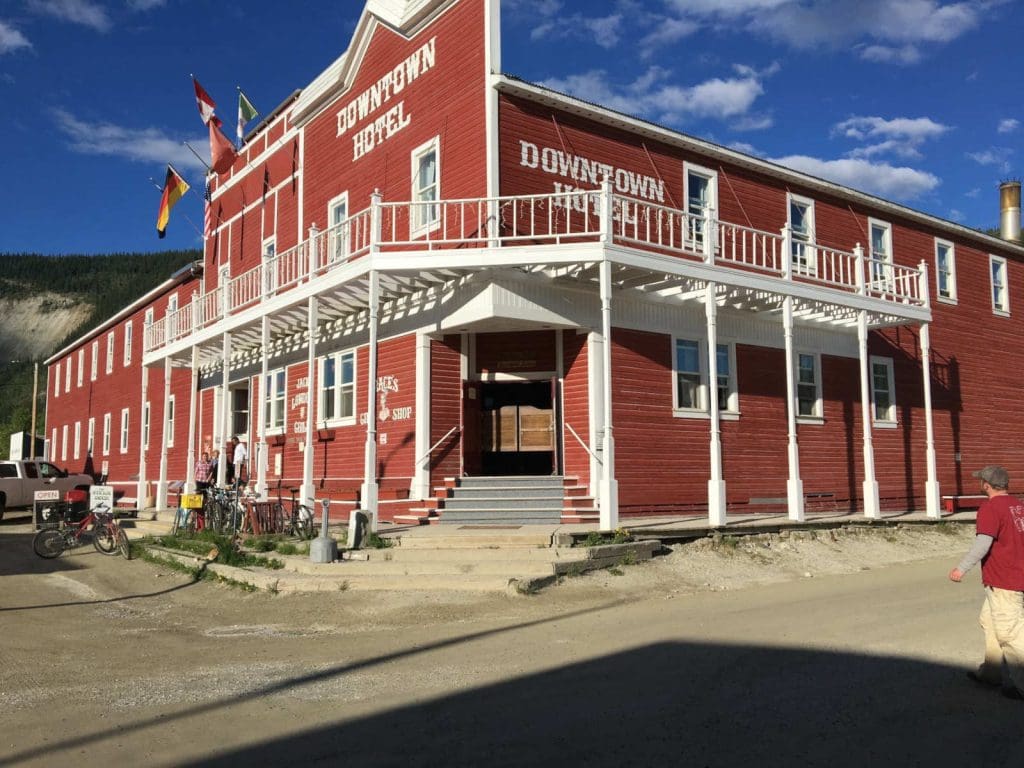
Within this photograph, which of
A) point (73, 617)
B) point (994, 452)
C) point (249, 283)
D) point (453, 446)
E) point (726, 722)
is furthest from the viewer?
point (994, 452)

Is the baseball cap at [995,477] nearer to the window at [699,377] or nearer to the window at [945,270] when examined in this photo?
the window at [699,377]

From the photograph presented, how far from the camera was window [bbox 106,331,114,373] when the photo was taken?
36156 millimetres

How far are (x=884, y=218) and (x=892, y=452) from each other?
20.0ft

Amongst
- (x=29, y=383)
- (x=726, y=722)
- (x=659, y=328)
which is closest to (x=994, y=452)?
(x=659, y=328)

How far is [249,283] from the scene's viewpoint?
2019 centimetres

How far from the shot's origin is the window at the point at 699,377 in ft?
55.2

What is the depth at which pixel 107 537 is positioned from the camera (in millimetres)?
16172

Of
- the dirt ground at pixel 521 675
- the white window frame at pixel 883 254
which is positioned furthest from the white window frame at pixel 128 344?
the white window frame at pixel 883 254

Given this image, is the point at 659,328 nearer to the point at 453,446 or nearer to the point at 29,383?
the point at 453,446

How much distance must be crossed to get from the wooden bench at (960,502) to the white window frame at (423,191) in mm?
13157

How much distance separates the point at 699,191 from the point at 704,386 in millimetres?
4417

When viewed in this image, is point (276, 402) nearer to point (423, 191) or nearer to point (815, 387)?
point (423, 191)

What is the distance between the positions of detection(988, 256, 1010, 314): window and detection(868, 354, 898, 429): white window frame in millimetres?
6205

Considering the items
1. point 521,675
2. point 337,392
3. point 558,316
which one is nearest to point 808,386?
point 558,316
